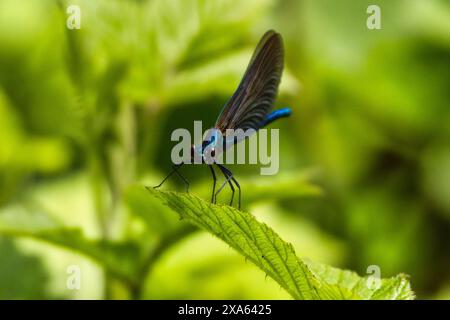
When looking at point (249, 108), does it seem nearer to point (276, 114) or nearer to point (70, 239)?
point (276, 114)

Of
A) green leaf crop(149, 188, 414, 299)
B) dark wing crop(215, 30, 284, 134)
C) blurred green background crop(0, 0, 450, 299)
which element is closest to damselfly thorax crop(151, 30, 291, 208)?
dark wing crop(215, 30, 284, 134)

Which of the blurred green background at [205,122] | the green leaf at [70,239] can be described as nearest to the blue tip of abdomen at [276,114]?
the blurred green background at [205,122]

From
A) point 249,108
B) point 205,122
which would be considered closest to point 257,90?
point 249,108

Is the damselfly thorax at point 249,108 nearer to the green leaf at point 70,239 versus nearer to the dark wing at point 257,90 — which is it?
the dark wing at point 257,90

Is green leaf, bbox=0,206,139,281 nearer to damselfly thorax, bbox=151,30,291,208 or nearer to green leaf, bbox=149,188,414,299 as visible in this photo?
damselfly thorax, bbox=151,30,291,208

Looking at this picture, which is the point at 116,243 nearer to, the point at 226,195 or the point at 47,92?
the point at 226,195
